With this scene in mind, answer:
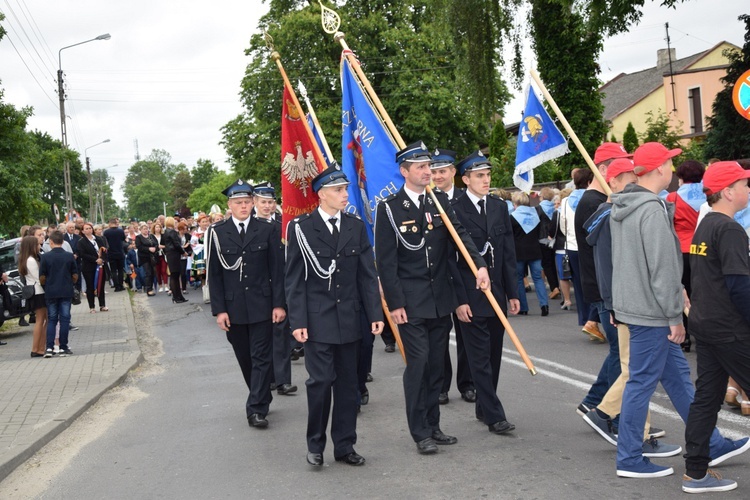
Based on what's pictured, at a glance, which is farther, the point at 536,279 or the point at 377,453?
the point at 536,279

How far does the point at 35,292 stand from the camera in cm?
1323

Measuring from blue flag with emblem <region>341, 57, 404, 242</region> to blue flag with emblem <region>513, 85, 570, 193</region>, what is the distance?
2.20m

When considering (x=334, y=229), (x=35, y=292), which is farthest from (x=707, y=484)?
(x=35, y=292)

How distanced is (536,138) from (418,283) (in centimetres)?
381

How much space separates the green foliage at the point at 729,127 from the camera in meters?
23.0

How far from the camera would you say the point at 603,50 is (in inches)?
980

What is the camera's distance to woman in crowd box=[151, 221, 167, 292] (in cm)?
2409

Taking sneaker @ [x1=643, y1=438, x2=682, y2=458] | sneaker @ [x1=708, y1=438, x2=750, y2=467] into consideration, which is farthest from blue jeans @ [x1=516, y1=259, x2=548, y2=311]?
sneaker @ [x1=708, y1=438, x2=750, y2=467]

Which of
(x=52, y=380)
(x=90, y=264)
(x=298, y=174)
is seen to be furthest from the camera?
(x=90, y=264)

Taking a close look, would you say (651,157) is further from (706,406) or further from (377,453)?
(377,453)

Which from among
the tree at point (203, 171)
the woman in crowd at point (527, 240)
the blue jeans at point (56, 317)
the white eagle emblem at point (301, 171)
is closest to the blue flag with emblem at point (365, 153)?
the white eagle emblem at point (301, 171)

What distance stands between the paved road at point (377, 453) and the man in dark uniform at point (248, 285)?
55 centimetres

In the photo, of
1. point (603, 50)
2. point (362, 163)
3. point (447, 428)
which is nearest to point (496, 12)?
point (603, 50)

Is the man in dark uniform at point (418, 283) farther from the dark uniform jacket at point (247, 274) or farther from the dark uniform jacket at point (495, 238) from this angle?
the dark uniform jacket at point (247, 274)
